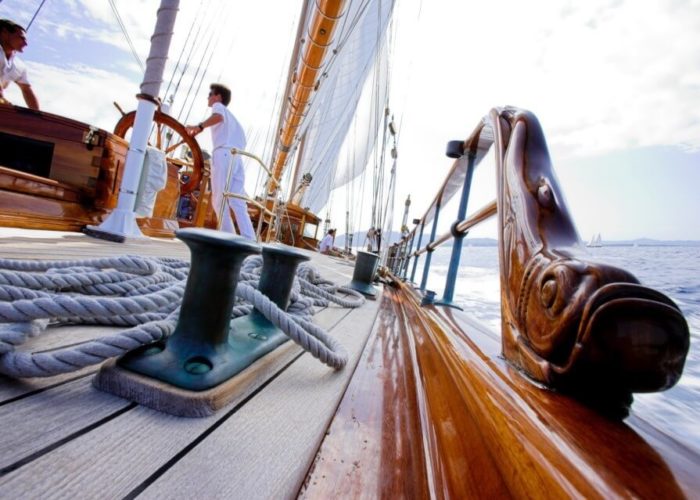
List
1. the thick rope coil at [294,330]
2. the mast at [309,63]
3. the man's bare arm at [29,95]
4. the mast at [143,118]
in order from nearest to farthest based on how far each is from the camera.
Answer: the thick rope coil at [294,330] → the mast at [143,118] → the man's bare arm at [29,95] → the mast at [309,63]

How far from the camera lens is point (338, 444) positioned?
0.35 m

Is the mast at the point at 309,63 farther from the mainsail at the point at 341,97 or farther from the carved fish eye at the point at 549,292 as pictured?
the carved fish eye at the point at 549,292

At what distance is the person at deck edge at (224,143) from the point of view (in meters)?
2.57

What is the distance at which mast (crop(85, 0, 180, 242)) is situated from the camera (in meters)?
1.83

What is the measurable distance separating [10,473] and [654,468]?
16.5 inches

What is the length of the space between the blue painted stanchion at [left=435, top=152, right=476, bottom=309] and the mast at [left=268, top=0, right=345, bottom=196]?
1.43 m

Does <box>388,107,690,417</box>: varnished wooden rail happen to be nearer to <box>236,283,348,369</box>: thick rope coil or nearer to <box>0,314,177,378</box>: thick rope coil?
<box>236,283,348,369</box>: thick rope coil

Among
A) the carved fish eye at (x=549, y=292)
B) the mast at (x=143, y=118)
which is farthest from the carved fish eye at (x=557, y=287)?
the mast at (x=143, y=118)

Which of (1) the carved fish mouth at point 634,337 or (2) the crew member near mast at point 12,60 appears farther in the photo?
(2) the crew member near mast at point 12,60

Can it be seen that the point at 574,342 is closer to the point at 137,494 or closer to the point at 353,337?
the point at 137,494

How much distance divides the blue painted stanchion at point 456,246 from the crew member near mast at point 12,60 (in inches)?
97.9

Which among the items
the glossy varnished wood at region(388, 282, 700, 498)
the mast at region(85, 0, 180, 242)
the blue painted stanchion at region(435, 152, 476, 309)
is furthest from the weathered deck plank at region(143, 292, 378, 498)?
the mast at region(85, 0, 180, 242)

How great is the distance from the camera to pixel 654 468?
0.23 meters

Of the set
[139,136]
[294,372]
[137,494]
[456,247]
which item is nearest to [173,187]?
[139,136]
